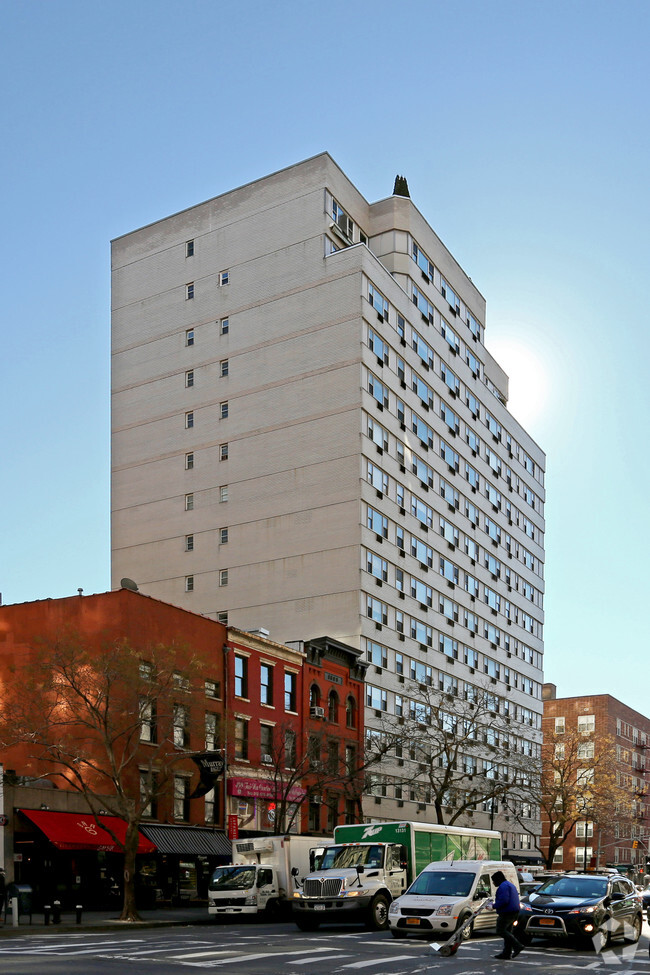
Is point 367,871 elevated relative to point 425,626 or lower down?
lower down

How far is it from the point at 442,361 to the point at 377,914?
57.6 m

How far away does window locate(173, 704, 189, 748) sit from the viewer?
139 ft

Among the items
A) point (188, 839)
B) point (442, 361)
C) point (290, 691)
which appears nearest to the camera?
point (188, 839)

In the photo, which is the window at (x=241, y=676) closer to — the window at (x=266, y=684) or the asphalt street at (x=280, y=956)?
the window at (x=266, y=684)

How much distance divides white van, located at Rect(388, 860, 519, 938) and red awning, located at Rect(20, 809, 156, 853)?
16.0 meters

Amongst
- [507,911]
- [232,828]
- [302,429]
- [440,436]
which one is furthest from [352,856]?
[440,436]

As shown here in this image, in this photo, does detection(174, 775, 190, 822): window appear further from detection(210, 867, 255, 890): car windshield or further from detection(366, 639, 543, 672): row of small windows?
detection(366, 639, 543, 672): row of small windows

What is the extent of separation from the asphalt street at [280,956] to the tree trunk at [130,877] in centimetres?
484

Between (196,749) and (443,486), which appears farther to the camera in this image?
(443,486)

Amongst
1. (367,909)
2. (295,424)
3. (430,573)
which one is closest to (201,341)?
(295,424)

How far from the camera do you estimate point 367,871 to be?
33000mm

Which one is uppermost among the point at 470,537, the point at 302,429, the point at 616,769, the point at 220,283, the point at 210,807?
the point at 220,283

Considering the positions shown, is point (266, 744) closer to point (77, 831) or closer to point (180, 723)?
point (180, 723)

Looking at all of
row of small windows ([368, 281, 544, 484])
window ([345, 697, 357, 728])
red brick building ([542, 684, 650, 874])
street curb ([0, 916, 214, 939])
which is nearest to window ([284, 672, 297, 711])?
window ([345, 697, 357, 728])
